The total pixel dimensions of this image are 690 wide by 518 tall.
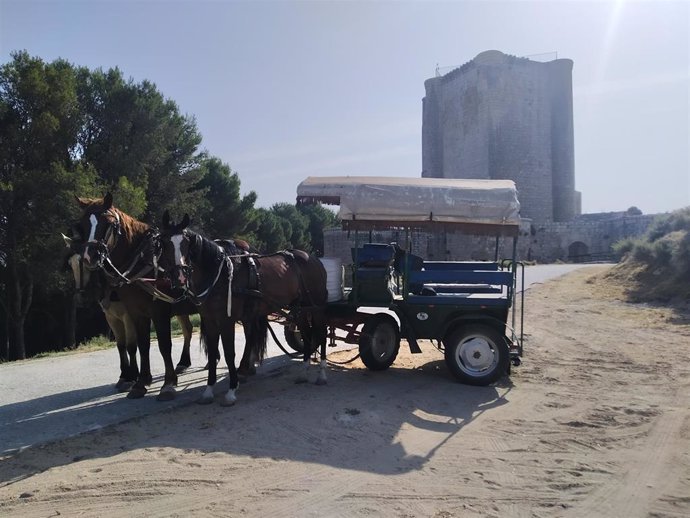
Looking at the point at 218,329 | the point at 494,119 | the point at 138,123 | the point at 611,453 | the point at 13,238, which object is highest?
the point at 494,119

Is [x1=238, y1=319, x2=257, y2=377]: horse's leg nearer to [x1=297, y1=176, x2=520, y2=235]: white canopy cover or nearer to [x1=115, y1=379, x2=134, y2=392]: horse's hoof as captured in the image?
[x1=115, y1=379, x2=134, y2=392]: horse's hoof

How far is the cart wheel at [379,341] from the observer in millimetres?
7242

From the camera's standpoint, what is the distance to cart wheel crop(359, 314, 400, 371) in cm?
724

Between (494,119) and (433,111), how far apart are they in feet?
33.0

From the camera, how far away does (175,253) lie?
5312 mm

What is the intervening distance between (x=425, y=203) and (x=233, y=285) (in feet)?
9.17

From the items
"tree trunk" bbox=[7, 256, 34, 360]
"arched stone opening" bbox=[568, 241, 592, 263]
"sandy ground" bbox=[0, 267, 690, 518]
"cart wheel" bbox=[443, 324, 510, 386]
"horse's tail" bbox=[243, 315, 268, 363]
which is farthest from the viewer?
"arched stone opening" bbox=[568, 241, 592, 263]

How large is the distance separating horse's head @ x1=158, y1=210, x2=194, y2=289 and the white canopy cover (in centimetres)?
227

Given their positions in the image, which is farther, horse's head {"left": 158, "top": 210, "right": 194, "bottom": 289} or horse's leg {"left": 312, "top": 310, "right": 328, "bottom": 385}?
horse's leg {"left": 312, "top": 310, "right": 328, "bottom": 385}

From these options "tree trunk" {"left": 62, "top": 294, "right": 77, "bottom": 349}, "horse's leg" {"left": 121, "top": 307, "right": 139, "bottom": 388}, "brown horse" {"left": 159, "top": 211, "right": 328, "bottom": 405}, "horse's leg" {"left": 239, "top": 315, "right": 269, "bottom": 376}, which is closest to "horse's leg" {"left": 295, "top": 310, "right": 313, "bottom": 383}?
"brown horse" {"left": 159, "top": 211, "right": 328, "bottom": 405}

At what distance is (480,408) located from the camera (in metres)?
5.76

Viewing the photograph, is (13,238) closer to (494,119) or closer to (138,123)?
(138,123)

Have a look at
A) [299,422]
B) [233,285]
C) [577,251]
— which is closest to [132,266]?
[233,285]

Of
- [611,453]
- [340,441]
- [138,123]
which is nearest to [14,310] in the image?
[138,123]
